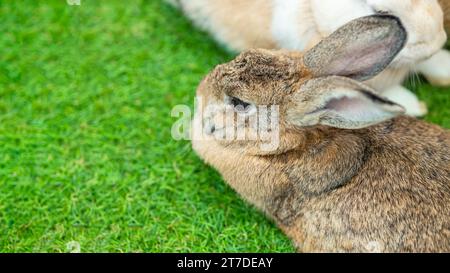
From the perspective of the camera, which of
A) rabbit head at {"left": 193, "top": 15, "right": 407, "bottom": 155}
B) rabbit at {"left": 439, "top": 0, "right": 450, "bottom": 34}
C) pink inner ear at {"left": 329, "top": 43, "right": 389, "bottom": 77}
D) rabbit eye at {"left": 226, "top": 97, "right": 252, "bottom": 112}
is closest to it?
rabbit head at {"left": 193, "top": 15, "right": 407, "bottom": 155}

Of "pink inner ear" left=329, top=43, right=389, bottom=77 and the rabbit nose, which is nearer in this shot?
"pink inner ear" left=329, top=43, right=389, bottom=77

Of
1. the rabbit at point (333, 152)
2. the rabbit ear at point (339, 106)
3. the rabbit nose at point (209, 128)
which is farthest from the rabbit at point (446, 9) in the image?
the rabbit nose at point (209, 128)

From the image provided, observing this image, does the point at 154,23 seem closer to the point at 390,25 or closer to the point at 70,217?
the point at 70,217

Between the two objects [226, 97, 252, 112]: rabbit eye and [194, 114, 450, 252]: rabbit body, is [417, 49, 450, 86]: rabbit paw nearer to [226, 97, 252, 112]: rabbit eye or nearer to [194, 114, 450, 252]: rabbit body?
[194, 114, 450, 252]: rabbit body

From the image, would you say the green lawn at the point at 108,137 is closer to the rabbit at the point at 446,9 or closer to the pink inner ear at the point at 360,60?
the rabbit at the point at 446,9

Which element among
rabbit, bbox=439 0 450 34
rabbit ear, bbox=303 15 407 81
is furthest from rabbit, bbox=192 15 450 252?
rabbit, bbox=439 0 450 34

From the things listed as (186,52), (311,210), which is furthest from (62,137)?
(311,210)

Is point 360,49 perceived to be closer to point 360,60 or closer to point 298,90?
point 360,60
